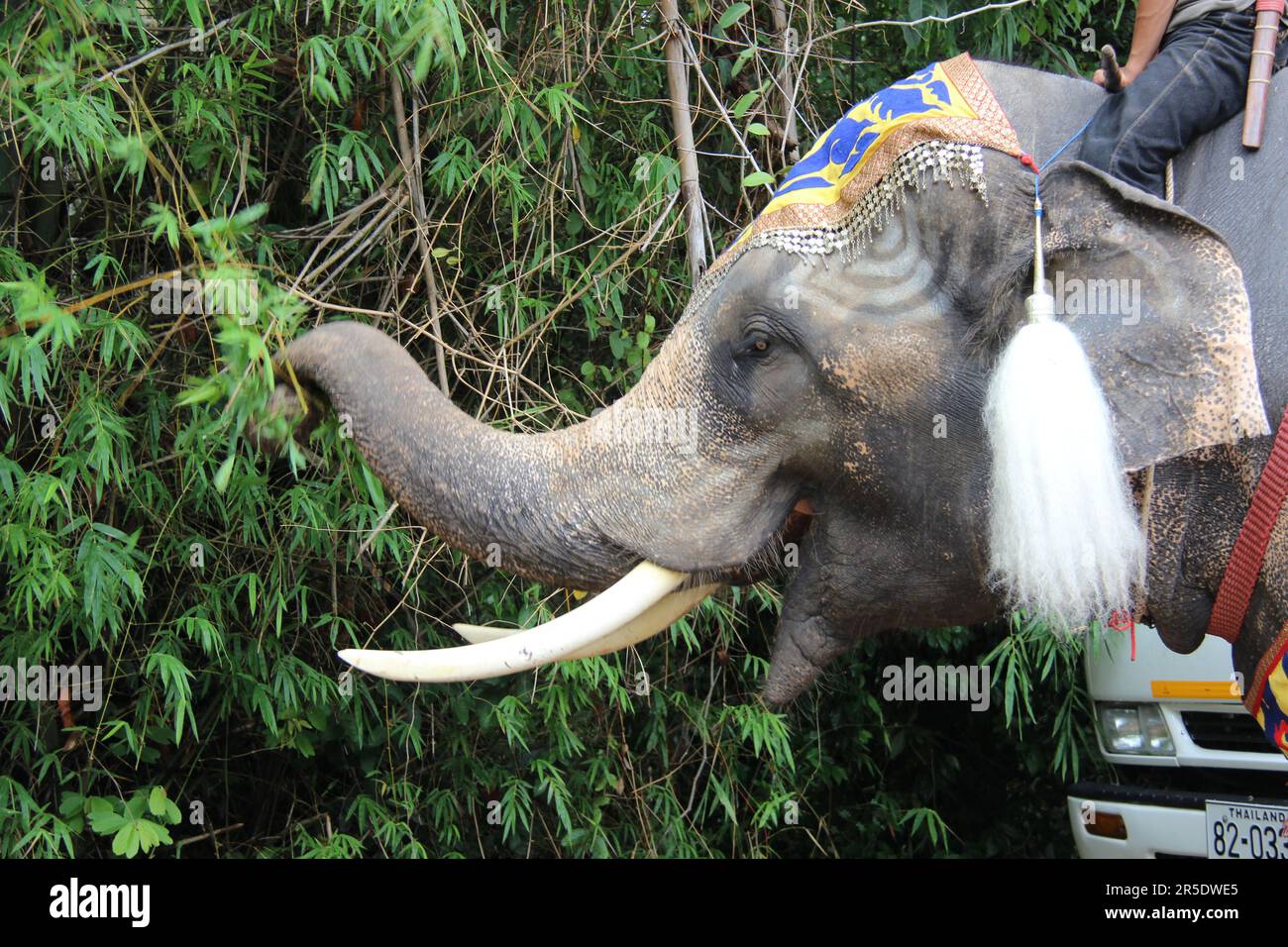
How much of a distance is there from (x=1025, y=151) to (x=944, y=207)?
0.14 metres

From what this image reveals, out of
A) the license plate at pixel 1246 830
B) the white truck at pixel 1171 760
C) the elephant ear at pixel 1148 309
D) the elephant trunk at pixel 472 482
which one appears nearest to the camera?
the elephant ear at pixel 1148 309

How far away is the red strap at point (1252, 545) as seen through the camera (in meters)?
1.62

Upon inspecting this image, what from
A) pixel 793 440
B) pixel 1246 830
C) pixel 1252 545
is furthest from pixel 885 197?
pixel 1246 830

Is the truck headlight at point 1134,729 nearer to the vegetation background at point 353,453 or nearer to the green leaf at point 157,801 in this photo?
the vegetation background at point 353,453

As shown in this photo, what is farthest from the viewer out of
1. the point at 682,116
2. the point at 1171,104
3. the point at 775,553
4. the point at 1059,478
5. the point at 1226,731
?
the point at 1226,731

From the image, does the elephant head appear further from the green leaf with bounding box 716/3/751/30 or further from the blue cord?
the green leaf with bounding box 716/3/751/30

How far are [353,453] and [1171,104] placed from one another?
1515 millimetres

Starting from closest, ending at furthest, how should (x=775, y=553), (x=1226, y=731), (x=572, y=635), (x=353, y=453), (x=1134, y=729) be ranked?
(x=572, y=635)
(x=775, y=553)
(x=353, y=453)
(x=1226, y=731)
(x=1134, y=729)

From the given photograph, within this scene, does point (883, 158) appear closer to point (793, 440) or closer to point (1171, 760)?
point (793, 440)

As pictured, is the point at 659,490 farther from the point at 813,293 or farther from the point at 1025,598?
the point at 1025,598

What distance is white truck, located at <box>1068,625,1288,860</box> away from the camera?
3174mm

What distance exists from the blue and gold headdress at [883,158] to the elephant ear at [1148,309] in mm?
125

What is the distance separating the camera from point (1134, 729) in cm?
346

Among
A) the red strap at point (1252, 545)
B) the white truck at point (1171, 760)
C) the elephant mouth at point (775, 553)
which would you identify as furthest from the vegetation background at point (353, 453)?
the red strap at point (1252, 545)
